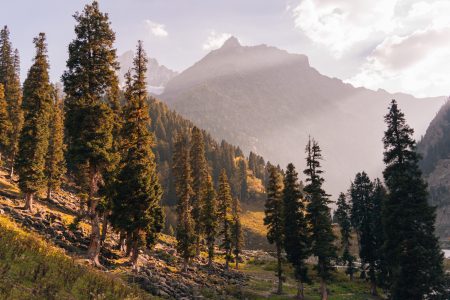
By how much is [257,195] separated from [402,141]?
155 m

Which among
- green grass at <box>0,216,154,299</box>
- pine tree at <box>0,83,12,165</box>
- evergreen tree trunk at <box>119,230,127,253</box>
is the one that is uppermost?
pine tree at <box>0,83,12,165</box>

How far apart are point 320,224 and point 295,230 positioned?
15.5 ft

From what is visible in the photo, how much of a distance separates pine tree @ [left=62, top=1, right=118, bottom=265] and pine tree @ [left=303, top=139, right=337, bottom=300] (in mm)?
21777

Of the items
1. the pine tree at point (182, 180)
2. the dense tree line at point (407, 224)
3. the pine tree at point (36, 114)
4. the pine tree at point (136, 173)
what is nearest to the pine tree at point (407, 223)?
the dense tree line at point (407, 224)

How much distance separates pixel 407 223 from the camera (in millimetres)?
31141

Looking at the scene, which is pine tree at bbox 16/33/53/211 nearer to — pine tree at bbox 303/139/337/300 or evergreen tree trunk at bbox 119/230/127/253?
evergreen tree trunk at bbox 119/230/127/253

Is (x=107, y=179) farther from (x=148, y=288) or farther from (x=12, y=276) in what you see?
(x=12, y=276)

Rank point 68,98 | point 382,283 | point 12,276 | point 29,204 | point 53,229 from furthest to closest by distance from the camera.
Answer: point 382,283
point 29,204
point 53,229
point 68,98
point 12,276

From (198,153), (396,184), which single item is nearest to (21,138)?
(198,153)

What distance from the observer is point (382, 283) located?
5181cm

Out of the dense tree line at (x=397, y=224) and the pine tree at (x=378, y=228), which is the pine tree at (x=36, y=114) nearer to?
the dense tree line at (x=397, y=224)

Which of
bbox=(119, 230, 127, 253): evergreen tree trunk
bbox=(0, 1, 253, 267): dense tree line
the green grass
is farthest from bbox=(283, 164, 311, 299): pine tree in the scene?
the green grass

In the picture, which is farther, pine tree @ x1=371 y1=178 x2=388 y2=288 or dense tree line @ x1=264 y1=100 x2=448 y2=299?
pine tree @ x1=371 y1=178 x2=388 y2=288

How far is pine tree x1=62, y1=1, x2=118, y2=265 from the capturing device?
2767 centimetres
